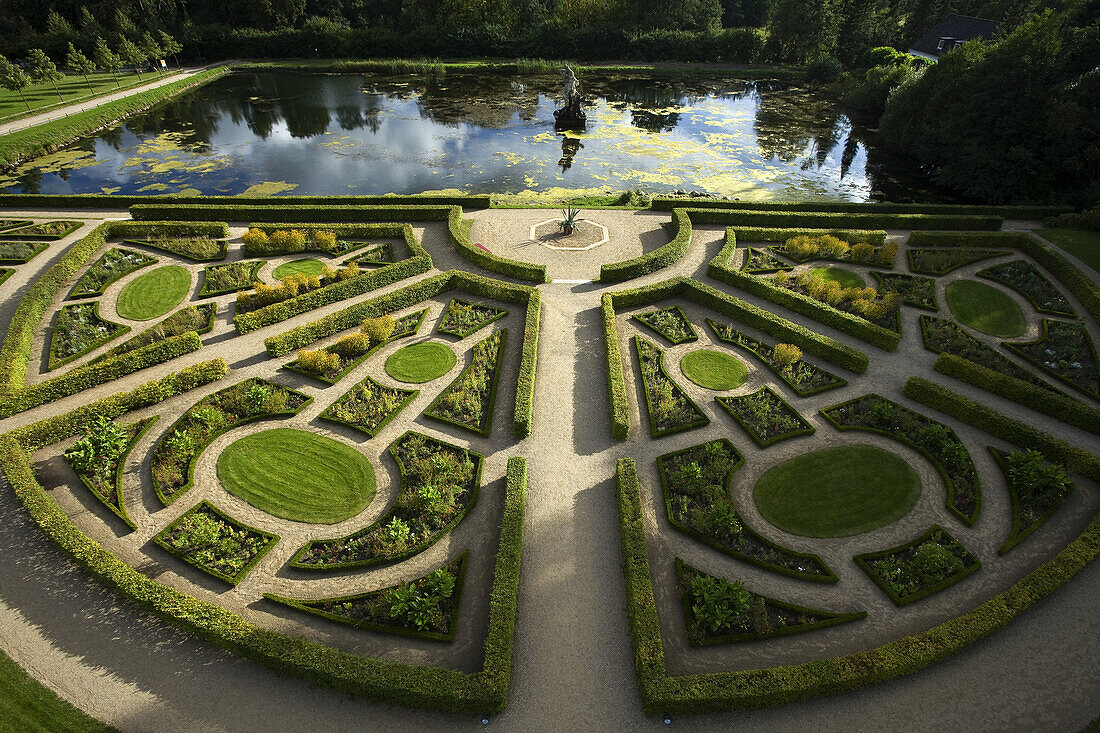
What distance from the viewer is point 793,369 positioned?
74.7 ft

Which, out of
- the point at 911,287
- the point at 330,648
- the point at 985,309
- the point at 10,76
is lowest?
the point at 330,648

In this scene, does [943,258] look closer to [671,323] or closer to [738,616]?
[671,323]

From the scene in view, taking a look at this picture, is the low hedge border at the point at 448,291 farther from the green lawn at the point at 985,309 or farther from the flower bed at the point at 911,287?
the green lawn at the point at 985,309

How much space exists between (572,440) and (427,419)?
5.92m

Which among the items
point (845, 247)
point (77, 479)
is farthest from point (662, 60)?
point (77, 479)

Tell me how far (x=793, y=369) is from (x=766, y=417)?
13.6 feet

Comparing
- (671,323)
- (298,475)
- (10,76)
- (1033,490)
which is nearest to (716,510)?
(1033,490)

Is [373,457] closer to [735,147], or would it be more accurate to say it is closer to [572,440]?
[572,440]

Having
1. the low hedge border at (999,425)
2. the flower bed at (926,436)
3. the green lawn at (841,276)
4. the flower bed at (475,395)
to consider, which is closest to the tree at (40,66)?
the flower bed at (475,395)

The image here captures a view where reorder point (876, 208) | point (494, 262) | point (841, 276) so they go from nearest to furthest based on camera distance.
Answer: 1. point (494, 262)
2. point (841, 276)
3. point (876, 208)

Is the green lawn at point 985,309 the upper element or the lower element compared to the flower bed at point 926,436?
upper

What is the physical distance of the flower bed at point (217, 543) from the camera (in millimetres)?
14875

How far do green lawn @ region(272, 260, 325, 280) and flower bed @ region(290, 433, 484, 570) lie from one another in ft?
49.7

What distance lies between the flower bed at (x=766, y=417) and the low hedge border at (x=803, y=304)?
5.31 meters
